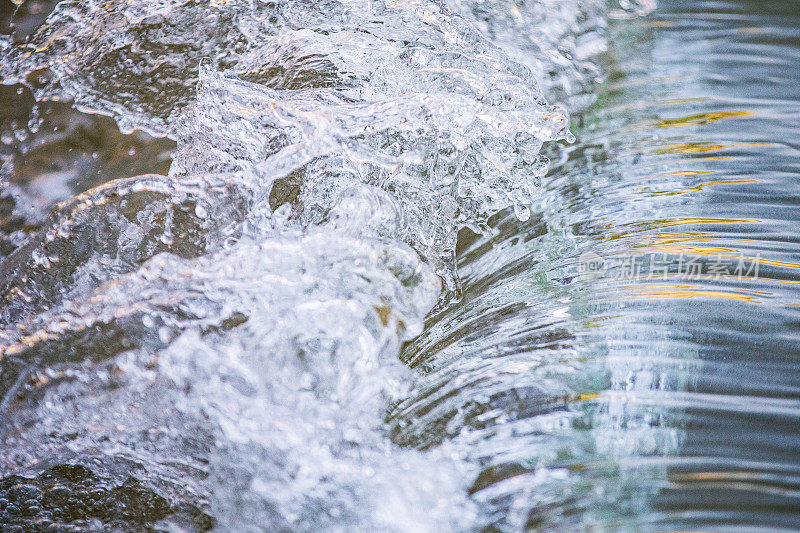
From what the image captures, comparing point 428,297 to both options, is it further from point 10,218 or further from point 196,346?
point 10,218

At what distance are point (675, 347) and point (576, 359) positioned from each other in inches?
6.9

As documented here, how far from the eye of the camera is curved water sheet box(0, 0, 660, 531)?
91 cm

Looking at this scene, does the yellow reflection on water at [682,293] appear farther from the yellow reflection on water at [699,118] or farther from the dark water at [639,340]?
the yellow reflection on water at [699,118]

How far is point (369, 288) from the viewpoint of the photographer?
99 centimetres

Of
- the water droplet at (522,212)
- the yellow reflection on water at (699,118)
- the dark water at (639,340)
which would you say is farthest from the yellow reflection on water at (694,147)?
the water droplet at (522,212)

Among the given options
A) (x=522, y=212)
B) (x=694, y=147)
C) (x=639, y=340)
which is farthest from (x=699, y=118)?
(x=639, y=340)

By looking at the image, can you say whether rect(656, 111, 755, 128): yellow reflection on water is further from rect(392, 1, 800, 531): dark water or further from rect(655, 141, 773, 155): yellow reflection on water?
rect(655, 141, 773, 155): yellow reflection on water

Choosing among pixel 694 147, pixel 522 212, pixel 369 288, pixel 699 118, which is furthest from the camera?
pixel 699 118

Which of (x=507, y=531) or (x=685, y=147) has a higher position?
(x=685, y=147)

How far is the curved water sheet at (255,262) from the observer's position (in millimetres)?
908

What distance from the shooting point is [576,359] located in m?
1.05

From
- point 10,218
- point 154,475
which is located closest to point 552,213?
point 154,475

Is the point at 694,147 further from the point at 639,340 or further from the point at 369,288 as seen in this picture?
the point at 369,288

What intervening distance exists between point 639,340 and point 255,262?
2.11ft
